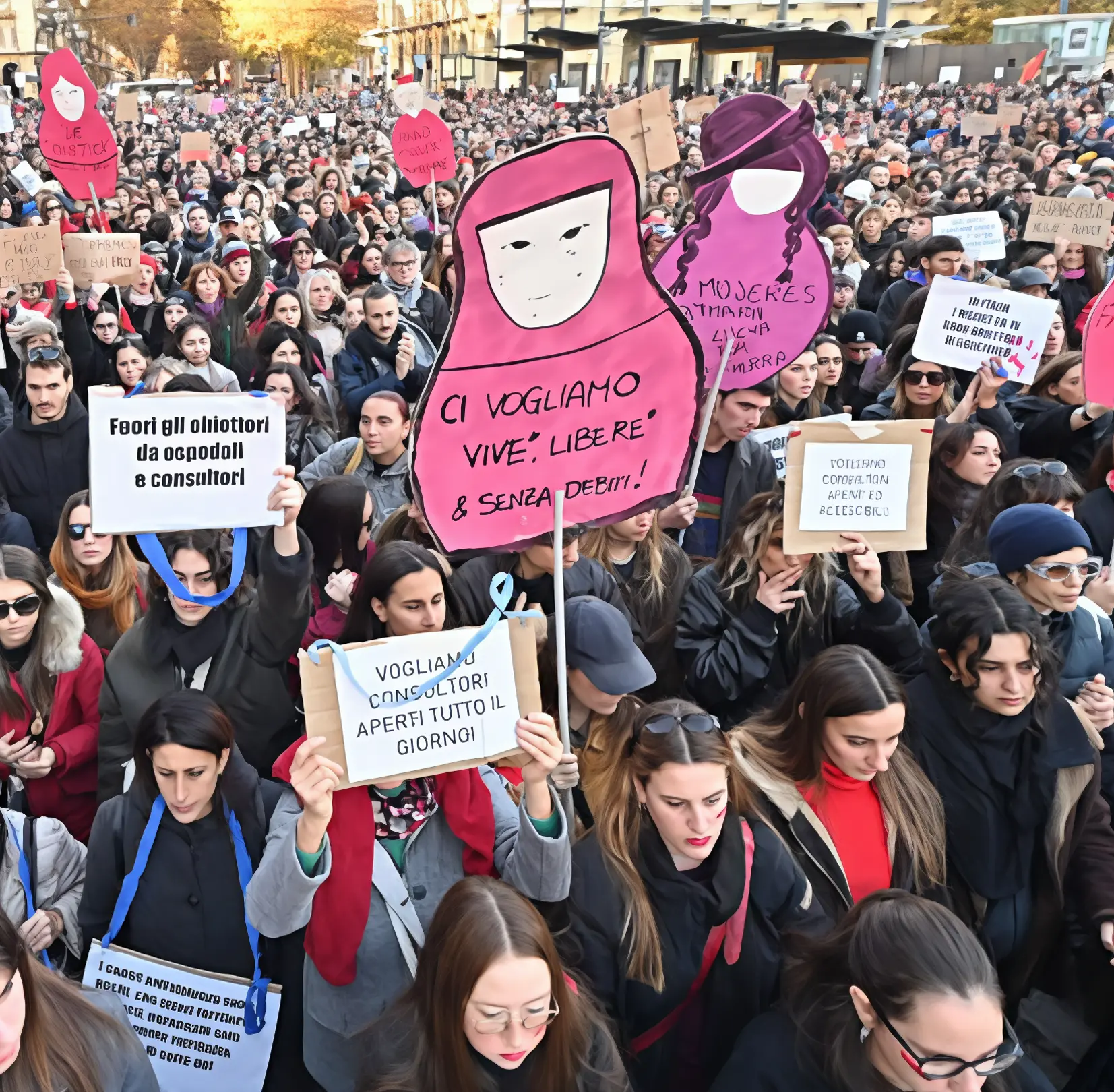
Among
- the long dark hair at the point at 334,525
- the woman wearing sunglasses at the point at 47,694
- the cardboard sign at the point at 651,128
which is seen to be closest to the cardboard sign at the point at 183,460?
the woman wearing sunglasses at the point at 47,694

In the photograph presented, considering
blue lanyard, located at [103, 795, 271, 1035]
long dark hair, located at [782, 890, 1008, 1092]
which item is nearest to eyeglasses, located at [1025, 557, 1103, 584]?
long dark hair, located at [782, 890, 1008, 1092]

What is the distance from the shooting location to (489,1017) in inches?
76.8

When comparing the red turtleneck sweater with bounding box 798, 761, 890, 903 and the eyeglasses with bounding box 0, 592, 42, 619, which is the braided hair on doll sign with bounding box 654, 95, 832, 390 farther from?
the eyeglasses with bounding box 0, 592, 42, 619

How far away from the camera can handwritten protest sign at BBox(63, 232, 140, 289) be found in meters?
6.79

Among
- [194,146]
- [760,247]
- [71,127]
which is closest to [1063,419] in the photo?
[760,247]

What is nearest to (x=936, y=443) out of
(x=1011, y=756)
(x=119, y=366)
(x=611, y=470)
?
(x=1011, y=756)

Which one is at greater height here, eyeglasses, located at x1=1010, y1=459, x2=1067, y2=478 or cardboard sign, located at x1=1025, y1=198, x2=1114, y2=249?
cardboard sign, located at x1=1025, y1=198, x2=1114, y2=249

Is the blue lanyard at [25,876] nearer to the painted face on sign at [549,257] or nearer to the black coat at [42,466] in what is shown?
the painted face on sign at [549,257]

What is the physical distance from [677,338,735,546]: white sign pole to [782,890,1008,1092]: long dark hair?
1.53 metres

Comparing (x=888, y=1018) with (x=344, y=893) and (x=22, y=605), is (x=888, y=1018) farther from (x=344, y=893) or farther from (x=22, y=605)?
(x=22, y=605)

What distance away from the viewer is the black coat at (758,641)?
324 cm

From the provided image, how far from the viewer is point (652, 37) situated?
105 ft

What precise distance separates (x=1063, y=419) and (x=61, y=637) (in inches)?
158

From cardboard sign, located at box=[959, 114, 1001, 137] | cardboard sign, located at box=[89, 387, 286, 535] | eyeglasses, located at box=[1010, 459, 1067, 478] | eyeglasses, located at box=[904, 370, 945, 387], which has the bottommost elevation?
eyeglasses, located at box=[1010, 459, 1067, 478]
